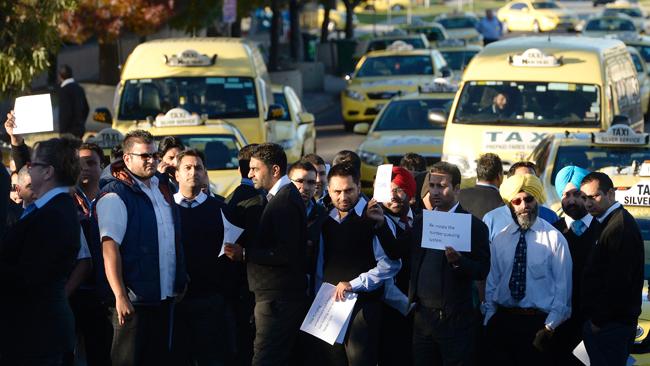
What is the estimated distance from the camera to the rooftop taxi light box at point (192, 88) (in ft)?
60.1

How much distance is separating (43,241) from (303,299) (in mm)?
2091

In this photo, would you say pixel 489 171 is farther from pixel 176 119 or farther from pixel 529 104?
pixel 529 104

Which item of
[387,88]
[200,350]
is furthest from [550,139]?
[387,88]

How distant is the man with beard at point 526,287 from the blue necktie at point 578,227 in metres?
0.37

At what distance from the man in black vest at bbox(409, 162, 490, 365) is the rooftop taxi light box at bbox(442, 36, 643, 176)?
7.41m

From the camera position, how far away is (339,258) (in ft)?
29.1

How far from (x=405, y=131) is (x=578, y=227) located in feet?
34.1

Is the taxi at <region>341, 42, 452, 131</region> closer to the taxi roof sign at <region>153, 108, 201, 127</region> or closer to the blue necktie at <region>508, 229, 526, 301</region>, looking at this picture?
the taxi roof sign at <region>153, 108, 201, 127</region>

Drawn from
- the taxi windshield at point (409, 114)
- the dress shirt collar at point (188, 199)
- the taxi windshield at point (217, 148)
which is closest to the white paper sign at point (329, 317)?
the dress shirt collar at point (188, 199)

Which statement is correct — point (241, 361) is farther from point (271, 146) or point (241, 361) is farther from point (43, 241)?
point (43, 241)

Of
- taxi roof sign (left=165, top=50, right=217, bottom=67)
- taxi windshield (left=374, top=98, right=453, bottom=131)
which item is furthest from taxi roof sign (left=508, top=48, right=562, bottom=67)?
taxi roof sign (left=165, top=50, right=217, bottom=67)

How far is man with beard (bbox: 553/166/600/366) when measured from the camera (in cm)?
902

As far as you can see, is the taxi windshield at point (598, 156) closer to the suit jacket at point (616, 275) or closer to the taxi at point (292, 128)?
the suit jacket at point (616, 275)

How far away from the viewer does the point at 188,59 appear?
18.6m
